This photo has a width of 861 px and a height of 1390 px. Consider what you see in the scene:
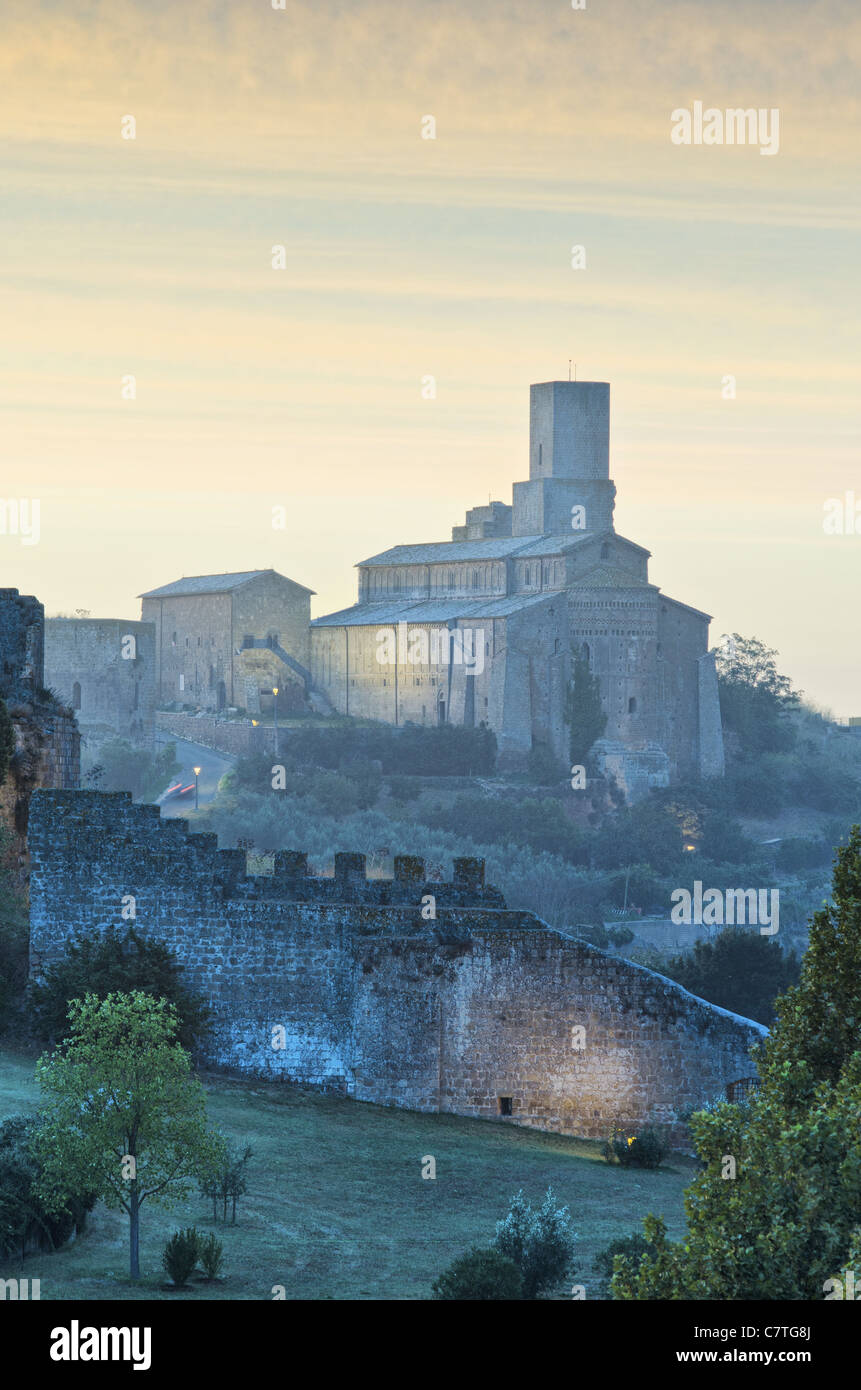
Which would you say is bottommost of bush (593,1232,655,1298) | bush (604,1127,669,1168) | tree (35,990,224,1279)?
bush (593,1232,655,1298)

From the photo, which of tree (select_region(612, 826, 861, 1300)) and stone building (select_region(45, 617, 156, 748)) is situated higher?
stone building (select_region(45, 617, 156, 748))

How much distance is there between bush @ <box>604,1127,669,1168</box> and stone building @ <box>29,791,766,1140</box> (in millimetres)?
497

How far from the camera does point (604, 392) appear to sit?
125000 mm

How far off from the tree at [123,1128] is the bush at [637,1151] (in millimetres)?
5911

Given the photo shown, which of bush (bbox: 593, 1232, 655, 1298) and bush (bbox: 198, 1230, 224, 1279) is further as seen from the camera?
bush (bbox: 593, 1232, 655, 1298)

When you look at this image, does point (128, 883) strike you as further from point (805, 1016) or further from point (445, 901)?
point (805, 1016)

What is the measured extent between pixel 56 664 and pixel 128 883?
94.7 m

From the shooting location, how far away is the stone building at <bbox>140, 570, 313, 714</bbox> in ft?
363

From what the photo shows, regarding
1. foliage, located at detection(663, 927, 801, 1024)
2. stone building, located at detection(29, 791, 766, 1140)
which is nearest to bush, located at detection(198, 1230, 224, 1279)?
stone building, located at detection(29, 791, 766, 1140)

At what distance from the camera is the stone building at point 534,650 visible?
102562 millimetres

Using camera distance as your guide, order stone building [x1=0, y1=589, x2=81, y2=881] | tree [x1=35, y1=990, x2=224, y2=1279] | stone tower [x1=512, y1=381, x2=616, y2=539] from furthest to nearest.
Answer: stone tower [x1=512, y1=381, x2=616, y2=539]
stone building [x1=0, y1=589, x2=81, y2=881]
tree [x1=35, y1=990, x2=224, y2=1279]

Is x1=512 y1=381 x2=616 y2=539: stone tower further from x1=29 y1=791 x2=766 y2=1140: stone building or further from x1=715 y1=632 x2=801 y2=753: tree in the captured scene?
x1=29 y1=791 x2=766 y2=1140: stone building

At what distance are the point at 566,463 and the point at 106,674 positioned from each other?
31.3 meters

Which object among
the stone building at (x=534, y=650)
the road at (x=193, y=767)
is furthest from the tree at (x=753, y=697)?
the road at (x=193, y=767)
